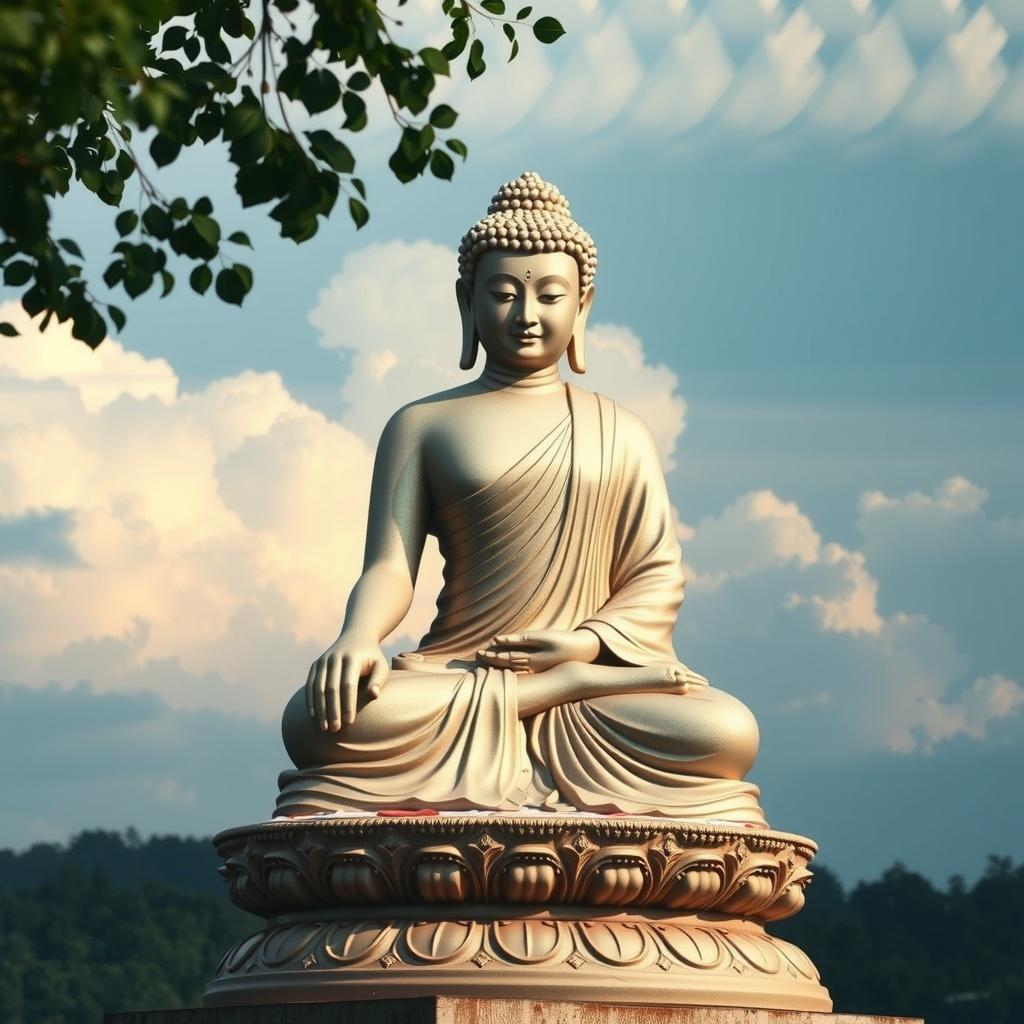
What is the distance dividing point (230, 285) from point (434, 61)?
87 centimetres

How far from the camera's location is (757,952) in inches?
312

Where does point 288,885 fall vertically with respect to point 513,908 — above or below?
above

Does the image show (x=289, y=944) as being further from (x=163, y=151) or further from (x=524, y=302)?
(x=163, y=151)

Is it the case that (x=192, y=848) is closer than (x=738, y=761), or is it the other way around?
(x=738, y=761)

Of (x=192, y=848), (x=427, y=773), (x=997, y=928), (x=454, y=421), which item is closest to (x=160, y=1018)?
(x=427, y=773)

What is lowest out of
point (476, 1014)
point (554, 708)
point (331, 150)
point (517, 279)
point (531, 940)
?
point (476, 1014)

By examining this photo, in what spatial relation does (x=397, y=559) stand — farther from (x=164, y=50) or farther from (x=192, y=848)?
(x=192, y=848)

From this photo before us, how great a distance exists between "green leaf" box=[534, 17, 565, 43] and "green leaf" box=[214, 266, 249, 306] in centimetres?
155

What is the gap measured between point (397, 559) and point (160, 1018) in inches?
77.2

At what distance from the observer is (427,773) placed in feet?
26.0

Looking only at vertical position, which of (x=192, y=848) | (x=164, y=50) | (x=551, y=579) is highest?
(x=192, y=848)

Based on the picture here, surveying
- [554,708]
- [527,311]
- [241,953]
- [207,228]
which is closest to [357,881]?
[241,953]

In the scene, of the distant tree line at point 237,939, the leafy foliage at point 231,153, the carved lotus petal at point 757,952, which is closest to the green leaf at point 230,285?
the leafy foliage at point 231,153

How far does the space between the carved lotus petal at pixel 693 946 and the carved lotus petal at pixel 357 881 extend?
3.14ft
